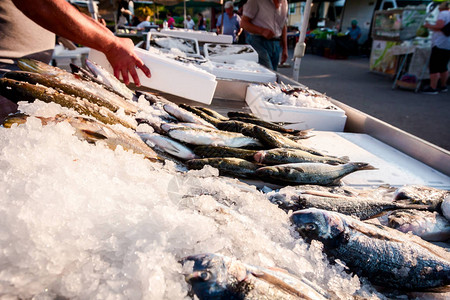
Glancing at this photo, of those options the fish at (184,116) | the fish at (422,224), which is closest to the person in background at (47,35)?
the fish at (184,116)

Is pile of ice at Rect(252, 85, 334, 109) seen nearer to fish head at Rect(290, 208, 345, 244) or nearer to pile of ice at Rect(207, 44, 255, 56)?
pile of ice at Rect(207, 44, 255, 56)

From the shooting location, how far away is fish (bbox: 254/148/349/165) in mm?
1889

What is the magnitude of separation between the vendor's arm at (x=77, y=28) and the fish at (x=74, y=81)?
1.09 feet

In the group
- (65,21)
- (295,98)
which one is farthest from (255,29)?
(65,21)

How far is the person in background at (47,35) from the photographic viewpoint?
6.61 ft

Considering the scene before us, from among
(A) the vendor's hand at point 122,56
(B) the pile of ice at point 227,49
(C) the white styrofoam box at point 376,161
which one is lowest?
(C) the white styrofoam box at point 376,161

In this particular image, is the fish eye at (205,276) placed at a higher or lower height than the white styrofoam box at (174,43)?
lower

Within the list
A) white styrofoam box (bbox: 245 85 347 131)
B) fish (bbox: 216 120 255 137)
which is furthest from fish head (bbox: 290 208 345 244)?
white styrofoam box (bbox: 245 85 347 131)

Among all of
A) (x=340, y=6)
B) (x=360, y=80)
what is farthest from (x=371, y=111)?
(x=340, y=6)

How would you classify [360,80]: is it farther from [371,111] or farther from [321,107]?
[321,107]

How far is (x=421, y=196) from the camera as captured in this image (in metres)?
1.77

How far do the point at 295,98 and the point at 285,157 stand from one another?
170cm

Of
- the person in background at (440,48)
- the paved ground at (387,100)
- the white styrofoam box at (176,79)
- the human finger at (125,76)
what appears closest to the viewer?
the human finger at (125,76)

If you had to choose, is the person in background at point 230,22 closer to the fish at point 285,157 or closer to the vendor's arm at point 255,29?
the vendor's arm at point 255,29
